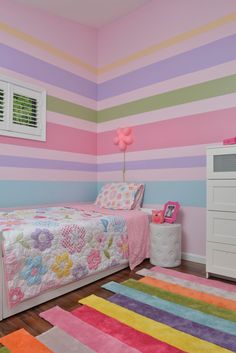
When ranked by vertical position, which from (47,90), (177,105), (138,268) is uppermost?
(47,90)

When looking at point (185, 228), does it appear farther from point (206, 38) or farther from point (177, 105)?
point (206, 38)

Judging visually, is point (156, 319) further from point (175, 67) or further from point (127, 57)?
point (127, 57)

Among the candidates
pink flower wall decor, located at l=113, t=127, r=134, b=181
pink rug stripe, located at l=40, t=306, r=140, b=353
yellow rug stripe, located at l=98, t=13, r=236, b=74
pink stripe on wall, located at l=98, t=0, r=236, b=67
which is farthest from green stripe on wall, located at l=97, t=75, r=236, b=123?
pink rug stripe, located at l=40, t=306, r=140, b=353

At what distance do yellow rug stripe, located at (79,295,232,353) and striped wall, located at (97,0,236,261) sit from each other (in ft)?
4.61

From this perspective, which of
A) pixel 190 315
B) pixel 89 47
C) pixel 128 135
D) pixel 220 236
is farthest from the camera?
pixel 89 47

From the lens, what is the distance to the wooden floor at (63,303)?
1.53 metres

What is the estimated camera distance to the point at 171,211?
2.85 metres

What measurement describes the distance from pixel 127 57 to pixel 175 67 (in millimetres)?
801

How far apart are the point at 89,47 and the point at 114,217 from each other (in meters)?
2.61

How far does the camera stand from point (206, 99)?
2.78 meters

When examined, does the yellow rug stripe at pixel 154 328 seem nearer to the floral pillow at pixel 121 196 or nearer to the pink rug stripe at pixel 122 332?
the pink rug stripe at pixel 122 332

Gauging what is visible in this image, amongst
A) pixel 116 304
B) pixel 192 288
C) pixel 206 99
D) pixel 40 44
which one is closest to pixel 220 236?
pixel 192 288

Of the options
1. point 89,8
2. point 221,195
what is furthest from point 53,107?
point 221,195

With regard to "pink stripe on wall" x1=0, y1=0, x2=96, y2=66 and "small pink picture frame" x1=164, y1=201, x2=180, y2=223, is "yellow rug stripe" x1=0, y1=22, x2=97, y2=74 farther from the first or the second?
"small pink picture frame" x1=164, y1=201, x2=180, y2=223
